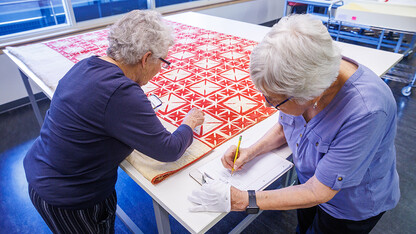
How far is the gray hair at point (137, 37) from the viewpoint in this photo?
0.96 meters

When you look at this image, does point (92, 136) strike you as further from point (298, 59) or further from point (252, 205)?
point (298, 59)

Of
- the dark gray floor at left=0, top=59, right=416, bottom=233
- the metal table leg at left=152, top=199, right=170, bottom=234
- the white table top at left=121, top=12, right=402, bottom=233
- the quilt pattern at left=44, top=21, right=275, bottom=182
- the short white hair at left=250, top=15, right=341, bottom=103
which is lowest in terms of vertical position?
the dark gray floor at left=0, top=59, right=416, bottom=233

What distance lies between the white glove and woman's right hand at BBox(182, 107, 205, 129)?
35 centimetres

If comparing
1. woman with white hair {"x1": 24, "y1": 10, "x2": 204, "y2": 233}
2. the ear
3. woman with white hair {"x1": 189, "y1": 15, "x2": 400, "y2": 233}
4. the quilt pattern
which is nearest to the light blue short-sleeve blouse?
woman with white hair {"x1": 189, "y1": 15, "x2": 400, "y2": 233}

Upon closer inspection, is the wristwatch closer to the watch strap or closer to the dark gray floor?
the watch strap

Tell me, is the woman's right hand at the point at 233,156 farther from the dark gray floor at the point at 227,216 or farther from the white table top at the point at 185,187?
the dark gray floor at the point at 227,216

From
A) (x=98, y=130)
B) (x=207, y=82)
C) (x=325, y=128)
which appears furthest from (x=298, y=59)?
(x=207, y=82)

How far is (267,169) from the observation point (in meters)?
1.05

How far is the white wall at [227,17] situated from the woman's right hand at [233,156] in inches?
84.3

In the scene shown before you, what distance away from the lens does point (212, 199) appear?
860 mm

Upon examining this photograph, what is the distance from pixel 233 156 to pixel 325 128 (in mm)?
363

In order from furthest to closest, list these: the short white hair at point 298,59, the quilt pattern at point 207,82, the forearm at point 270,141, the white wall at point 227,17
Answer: the white wall at point 227,17, the quilt pattern at point 207,82, the forearm at point 270,141, the short white hair at point 298,59

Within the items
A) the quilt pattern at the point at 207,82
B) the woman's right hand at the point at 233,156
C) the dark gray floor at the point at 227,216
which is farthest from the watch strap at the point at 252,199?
the dark gray floor at the point at 227,216

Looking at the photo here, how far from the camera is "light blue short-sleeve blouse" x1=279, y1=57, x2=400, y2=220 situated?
0.74 m
